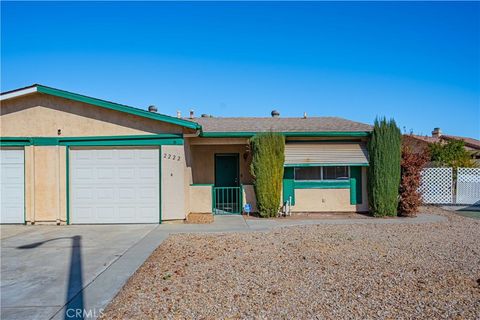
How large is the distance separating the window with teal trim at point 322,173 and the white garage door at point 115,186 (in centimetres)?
575

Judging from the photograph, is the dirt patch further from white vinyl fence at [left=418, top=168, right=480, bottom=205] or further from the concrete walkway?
white vinyl fence at [left=418, top=168, right=480, bottom=205]

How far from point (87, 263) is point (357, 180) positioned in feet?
34.8

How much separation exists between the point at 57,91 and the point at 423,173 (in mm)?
16039

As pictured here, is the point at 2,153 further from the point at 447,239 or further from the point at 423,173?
the point at 423,173

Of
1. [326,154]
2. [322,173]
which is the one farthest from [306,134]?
[322,173]

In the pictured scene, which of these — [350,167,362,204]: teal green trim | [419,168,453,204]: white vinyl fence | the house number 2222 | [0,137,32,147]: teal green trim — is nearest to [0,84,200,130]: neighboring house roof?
the house number 2222

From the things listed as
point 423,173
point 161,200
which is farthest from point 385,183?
point 161,200

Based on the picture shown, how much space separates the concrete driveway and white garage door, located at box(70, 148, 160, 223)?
0.56 m

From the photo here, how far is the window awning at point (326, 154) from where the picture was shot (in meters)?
13.3

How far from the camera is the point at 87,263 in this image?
6.80 m

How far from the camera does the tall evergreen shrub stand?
1282cm

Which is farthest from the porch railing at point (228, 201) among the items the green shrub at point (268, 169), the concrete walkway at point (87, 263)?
the concrete walkway at point (87, 263)

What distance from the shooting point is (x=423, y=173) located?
16.6 metres

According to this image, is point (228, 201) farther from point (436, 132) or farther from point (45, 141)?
point (436, 132)
